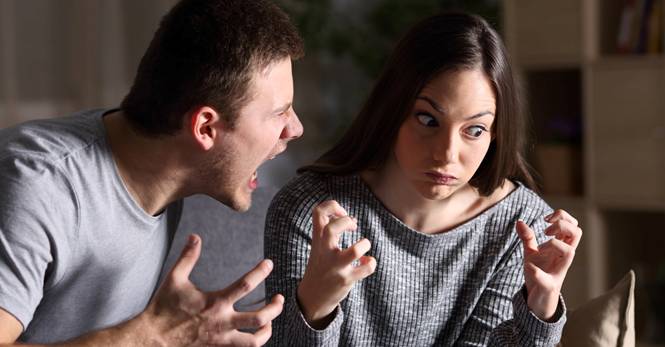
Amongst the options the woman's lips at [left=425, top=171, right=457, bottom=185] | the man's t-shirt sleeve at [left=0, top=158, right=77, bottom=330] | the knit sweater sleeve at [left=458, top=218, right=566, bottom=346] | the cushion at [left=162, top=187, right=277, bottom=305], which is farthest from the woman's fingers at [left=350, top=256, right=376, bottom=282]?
the cushion at [left=162, top=187, right=277, bottom=305]

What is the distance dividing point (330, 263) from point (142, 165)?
1.34ft

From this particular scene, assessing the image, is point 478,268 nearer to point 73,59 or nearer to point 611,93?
point 611,93

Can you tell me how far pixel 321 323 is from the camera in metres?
1.46

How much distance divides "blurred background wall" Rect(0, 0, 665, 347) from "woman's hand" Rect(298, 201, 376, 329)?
147cm

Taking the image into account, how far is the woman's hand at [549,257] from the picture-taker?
143 centimetres

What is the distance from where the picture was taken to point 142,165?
1.58 m

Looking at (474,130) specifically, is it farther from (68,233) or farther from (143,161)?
(68,233)

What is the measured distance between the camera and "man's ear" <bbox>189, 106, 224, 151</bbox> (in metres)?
1.56

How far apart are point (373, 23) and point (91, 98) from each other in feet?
4.05

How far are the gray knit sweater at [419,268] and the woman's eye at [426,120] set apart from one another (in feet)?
0.63

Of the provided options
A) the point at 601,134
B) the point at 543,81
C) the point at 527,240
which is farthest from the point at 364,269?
the point at 543,81

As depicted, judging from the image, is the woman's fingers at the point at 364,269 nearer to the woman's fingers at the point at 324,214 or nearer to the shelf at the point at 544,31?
the woman's fingers at the point at 324,214

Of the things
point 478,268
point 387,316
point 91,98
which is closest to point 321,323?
point 387,316

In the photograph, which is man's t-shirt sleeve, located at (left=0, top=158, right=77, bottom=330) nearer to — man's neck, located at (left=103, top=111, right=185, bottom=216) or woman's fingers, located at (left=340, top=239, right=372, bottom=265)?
man's neck, located at (left=103, top=111, right=185, bottom=216)
